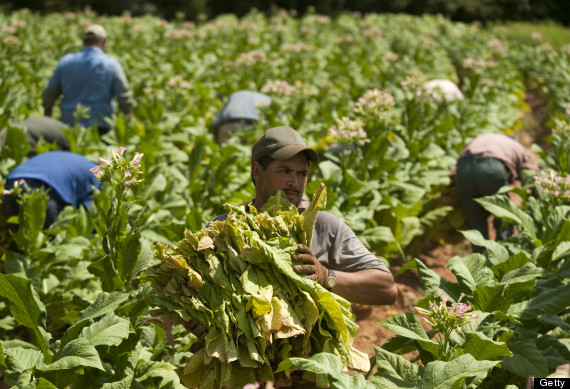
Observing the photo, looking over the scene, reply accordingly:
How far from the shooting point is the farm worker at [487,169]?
606 centimetres

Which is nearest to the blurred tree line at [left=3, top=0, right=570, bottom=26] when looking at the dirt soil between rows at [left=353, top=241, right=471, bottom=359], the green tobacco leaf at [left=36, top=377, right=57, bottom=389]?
the dirt soil between rows at [left=353, top=241, right=471, bottom=359]

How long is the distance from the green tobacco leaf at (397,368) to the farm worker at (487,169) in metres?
3.33

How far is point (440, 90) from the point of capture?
25.0 feet

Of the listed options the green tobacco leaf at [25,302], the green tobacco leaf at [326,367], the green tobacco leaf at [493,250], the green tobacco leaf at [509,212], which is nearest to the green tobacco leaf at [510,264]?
the green tobacco leaf at [493,250]

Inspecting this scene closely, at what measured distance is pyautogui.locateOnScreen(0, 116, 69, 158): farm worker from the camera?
6.06 metres

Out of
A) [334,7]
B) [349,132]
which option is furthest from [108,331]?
[334,7]

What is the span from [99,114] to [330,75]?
19.0ft

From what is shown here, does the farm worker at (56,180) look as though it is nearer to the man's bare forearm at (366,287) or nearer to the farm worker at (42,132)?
the farm worker at (42,132)

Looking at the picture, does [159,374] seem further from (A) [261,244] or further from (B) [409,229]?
(B) [409,229]

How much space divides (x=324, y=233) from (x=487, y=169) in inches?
133

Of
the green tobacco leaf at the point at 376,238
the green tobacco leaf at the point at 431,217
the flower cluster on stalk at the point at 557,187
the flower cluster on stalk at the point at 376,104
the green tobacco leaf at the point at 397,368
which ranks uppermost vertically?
the flower cluster on stalk at the point at 376,104

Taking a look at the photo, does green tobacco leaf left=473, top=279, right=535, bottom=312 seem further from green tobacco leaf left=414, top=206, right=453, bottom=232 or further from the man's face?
green tobacco leaf left=414, top=206, right=453, bottom=232

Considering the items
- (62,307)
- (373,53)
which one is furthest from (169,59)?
(62,307)

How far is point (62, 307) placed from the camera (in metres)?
4.24
